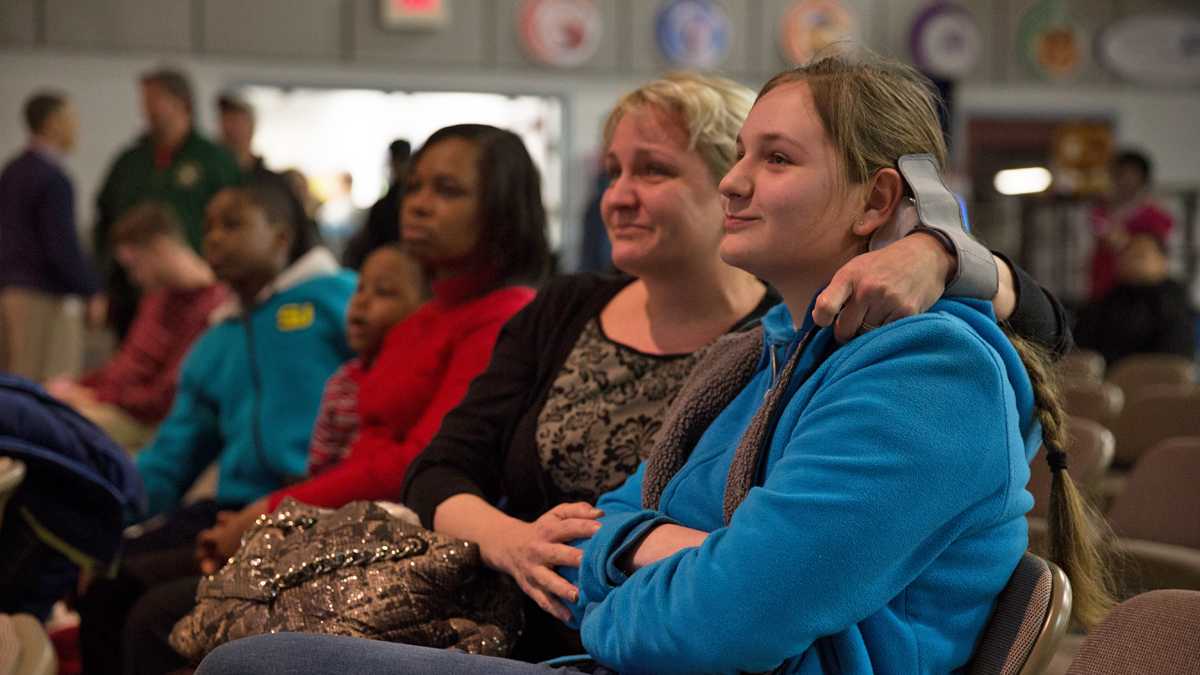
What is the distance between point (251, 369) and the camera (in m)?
2.90

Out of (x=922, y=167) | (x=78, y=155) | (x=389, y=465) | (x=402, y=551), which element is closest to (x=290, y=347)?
(x=389, y=465)

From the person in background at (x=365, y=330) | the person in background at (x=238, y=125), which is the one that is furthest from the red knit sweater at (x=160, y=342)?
the person in background at (x=238, y=125)

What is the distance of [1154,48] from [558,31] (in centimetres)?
491

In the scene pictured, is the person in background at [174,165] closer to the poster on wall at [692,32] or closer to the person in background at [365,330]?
the person in background at [365,330]

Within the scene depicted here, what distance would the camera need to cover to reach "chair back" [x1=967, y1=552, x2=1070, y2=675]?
122 cm

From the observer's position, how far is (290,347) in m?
2.93

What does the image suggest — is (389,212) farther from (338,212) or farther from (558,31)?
(558,31)

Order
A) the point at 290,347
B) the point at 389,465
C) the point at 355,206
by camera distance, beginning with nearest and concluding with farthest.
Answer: the point at 389,465, the point at 290,347, the point at 355,206

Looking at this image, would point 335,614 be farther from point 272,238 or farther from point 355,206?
point 355,206

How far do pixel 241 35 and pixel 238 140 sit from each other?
2678 millimetres

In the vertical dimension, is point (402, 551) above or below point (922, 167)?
below

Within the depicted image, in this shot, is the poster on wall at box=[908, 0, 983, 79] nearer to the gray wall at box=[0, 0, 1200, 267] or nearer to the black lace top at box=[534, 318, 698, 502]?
the gray wall at box=[0, 0, 1200, 267]

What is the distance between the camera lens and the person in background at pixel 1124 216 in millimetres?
7094

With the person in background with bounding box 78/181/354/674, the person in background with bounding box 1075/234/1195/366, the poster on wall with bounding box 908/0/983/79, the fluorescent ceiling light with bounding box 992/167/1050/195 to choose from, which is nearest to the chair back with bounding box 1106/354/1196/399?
the person in background with bounding box 1075/234/1195/366
